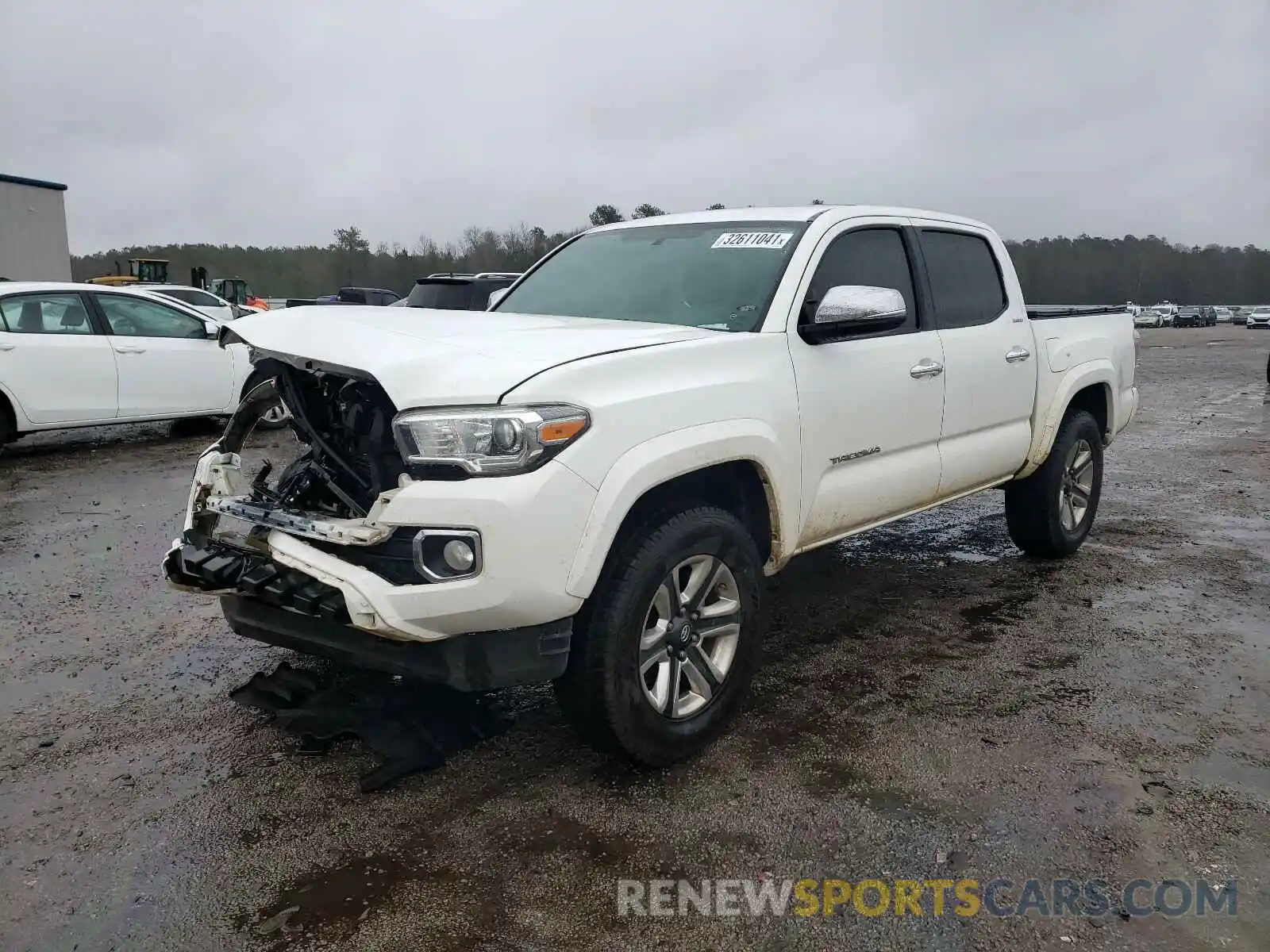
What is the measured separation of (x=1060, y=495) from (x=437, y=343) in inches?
157

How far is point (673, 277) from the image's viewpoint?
4.07m

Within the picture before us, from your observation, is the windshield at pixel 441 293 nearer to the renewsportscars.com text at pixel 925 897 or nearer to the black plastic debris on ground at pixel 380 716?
the black plastic debris on ground at pixel 380 716

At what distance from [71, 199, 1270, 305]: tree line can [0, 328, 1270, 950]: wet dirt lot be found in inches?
578

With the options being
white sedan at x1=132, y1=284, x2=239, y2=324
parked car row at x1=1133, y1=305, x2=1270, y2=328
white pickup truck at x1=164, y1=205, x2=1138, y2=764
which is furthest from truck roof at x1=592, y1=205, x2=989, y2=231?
parked car row at x1=1133, y1=305, x2=1270, y2=328

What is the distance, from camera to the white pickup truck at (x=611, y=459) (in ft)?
8.80

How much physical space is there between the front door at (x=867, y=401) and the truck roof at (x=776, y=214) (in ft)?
0.25

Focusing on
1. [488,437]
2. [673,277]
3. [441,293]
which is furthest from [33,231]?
[488,437]

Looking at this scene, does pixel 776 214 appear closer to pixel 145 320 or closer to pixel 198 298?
pixel 145 320

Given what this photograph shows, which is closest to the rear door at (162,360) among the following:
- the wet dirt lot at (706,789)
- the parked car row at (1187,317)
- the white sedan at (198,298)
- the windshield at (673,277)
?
the wet dirt lot at (706,789)

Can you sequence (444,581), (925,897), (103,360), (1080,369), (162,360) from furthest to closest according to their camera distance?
(162,360), (103,360), (1080,369), (444,581), (925,897)

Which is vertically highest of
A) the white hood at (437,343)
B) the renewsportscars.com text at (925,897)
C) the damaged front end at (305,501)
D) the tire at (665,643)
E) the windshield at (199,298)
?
the windshield at (199,298)

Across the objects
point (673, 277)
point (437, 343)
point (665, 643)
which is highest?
point (673, 277)

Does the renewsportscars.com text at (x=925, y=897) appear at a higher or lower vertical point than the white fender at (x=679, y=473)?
lower

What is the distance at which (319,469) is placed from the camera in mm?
3262
